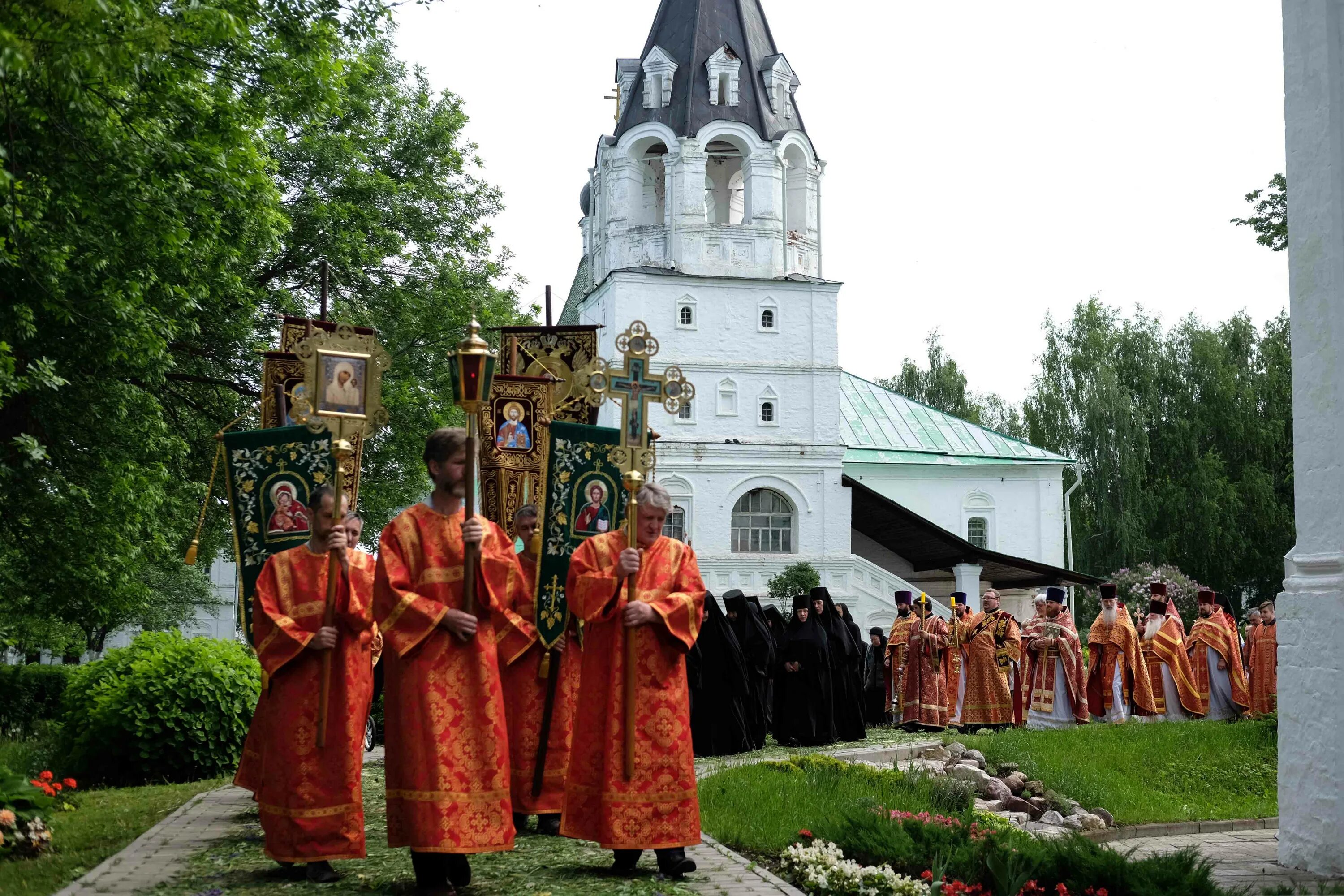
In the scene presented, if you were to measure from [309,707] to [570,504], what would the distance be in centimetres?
184

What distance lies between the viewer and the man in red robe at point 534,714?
829 centimetres

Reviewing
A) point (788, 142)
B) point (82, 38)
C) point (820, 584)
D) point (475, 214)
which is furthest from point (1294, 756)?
point (788, 142)

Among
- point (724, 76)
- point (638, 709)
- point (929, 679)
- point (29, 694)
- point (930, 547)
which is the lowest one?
point (29, 694)

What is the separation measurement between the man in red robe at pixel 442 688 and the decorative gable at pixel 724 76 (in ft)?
121

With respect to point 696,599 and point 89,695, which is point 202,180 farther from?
point 696,599

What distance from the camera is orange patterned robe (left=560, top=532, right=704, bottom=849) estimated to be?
701cm

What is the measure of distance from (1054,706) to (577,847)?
1132cm

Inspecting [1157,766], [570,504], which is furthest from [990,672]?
[570,504]

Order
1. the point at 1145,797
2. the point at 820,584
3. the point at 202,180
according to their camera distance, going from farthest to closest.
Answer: the point at 820,584 → the point at 202,180 → the point at 1145,797

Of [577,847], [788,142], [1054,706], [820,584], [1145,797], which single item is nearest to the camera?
[577,847]

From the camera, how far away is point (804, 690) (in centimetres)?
1722

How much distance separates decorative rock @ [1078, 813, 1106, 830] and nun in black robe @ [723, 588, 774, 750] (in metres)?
5.67

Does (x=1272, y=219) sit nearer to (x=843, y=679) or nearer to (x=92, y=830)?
(x=843, y=679)

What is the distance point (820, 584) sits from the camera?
39.3 meters
